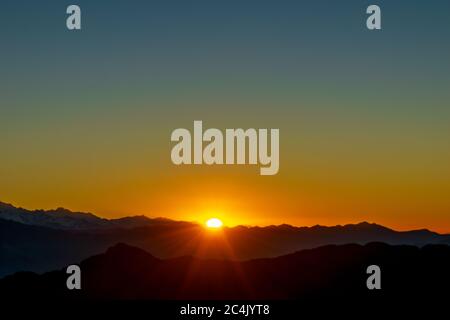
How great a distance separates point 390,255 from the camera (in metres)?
198

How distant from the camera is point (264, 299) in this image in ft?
627
